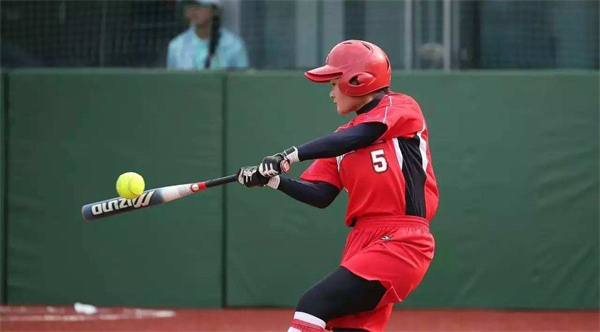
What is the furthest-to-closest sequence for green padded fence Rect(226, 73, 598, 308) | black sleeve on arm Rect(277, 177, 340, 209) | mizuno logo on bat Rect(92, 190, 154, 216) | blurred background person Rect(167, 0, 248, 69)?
blurred background person Rect(167, 0, 248, 69) → green padded fence Rect(226, 73, 598, 308) → mizuno logo on bat Rect(92, 190, 154, 216) → black sleeve on arm Rect(277, 177, 340, 209)

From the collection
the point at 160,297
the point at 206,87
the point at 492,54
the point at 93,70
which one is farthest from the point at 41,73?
the point at 492,54

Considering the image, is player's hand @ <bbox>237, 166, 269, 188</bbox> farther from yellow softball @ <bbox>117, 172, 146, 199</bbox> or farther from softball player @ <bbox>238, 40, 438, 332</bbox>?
yellow softball @ <bbox>117, 172, 146, 199</bbox>

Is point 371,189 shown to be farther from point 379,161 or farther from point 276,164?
point 276,164

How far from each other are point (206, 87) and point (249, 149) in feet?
2.29

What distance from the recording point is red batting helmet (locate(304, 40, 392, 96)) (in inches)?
209

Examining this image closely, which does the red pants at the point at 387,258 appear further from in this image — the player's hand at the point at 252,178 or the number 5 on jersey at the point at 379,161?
the player's hand at the point at 252,178

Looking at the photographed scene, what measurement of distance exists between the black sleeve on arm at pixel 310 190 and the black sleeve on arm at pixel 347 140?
338 mm

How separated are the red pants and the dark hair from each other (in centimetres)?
591

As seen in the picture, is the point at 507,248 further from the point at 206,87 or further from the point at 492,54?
the point at 206,87

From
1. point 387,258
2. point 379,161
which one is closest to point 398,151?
point 379,161

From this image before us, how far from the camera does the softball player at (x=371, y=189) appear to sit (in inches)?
196

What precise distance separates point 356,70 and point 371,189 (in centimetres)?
57

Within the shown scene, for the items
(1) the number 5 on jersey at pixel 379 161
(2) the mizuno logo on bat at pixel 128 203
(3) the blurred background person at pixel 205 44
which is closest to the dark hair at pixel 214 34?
(3) the blurred background person at pixel 205 44

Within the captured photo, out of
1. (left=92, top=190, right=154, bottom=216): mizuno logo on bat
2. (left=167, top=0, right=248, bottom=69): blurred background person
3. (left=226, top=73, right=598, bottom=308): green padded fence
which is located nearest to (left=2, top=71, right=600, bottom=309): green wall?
(left=226, top=73, right=598, bottom=308): green padded fence
